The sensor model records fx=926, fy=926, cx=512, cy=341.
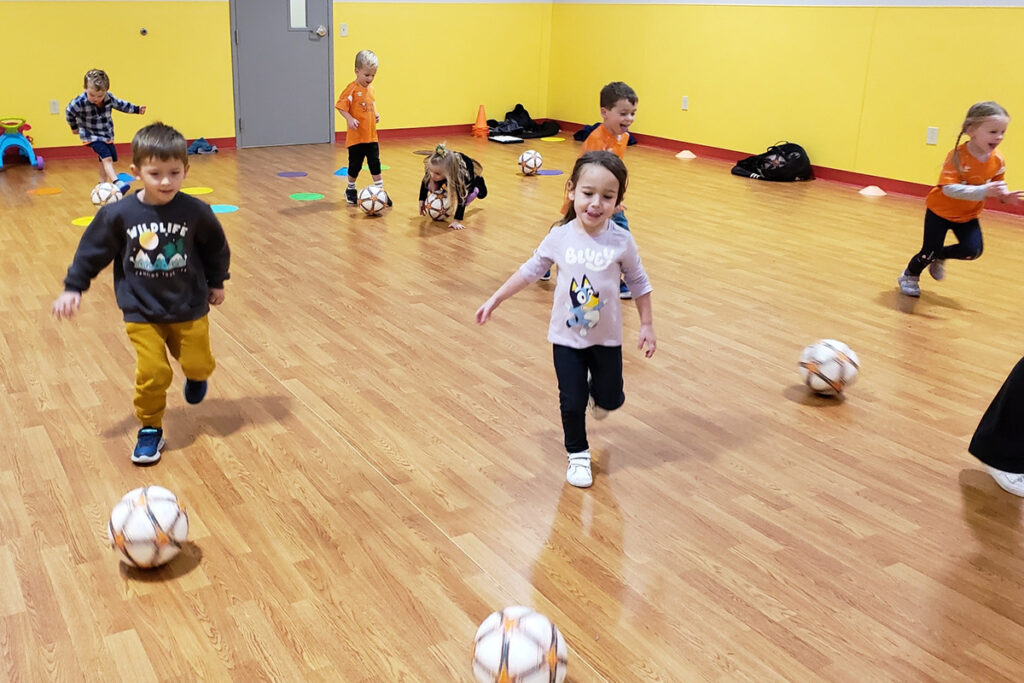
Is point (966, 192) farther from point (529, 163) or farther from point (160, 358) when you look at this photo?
point (529, 163)

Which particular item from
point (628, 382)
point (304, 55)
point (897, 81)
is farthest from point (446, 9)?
point (628, 382)

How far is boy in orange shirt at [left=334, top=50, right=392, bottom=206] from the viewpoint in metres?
7.39

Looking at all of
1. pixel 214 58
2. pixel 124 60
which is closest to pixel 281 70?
pixel 214 58

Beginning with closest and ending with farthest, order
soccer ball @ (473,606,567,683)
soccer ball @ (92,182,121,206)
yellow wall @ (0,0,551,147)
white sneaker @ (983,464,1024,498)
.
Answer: soccer ball @ (473,606,567,683) → white sneaker @ (983,464,1024,498) → soccer ball @ (92,182,121,206) → yellow wall @ (0,0,551,147)

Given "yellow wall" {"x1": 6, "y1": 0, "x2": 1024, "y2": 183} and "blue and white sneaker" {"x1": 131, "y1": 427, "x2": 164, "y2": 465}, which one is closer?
"blue and white sneaker" {"x1": 131, "y1": 427, "x2": 164, "y2": 465}

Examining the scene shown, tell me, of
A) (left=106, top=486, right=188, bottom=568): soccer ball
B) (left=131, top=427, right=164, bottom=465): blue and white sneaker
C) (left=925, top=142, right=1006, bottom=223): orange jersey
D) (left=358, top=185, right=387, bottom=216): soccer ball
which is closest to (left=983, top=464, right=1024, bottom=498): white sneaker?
(left=925, top=142, right=1006, bottom=223): orange jersey

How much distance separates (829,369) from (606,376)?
4.37ft

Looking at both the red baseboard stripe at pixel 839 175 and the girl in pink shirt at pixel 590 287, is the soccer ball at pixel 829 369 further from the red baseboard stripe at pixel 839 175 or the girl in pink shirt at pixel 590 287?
the red baseboard stripe at pixel 839 175

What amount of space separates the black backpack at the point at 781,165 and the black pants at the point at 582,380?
275 inches

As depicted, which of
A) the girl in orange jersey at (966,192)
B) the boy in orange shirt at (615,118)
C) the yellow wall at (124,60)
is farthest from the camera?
the yellow wall at (124,60)

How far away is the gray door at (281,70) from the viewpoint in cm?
1033

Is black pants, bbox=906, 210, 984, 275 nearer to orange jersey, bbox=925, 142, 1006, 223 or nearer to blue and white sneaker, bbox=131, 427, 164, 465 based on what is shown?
orange jersey, bbox=925, 142, 1006, 223

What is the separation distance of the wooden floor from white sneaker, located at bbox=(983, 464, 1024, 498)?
0.04 metres

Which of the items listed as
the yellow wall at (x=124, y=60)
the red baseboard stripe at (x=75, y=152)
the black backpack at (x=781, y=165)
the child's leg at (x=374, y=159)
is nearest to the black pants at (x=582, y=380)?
the child's leg at (x=374, y=159)
